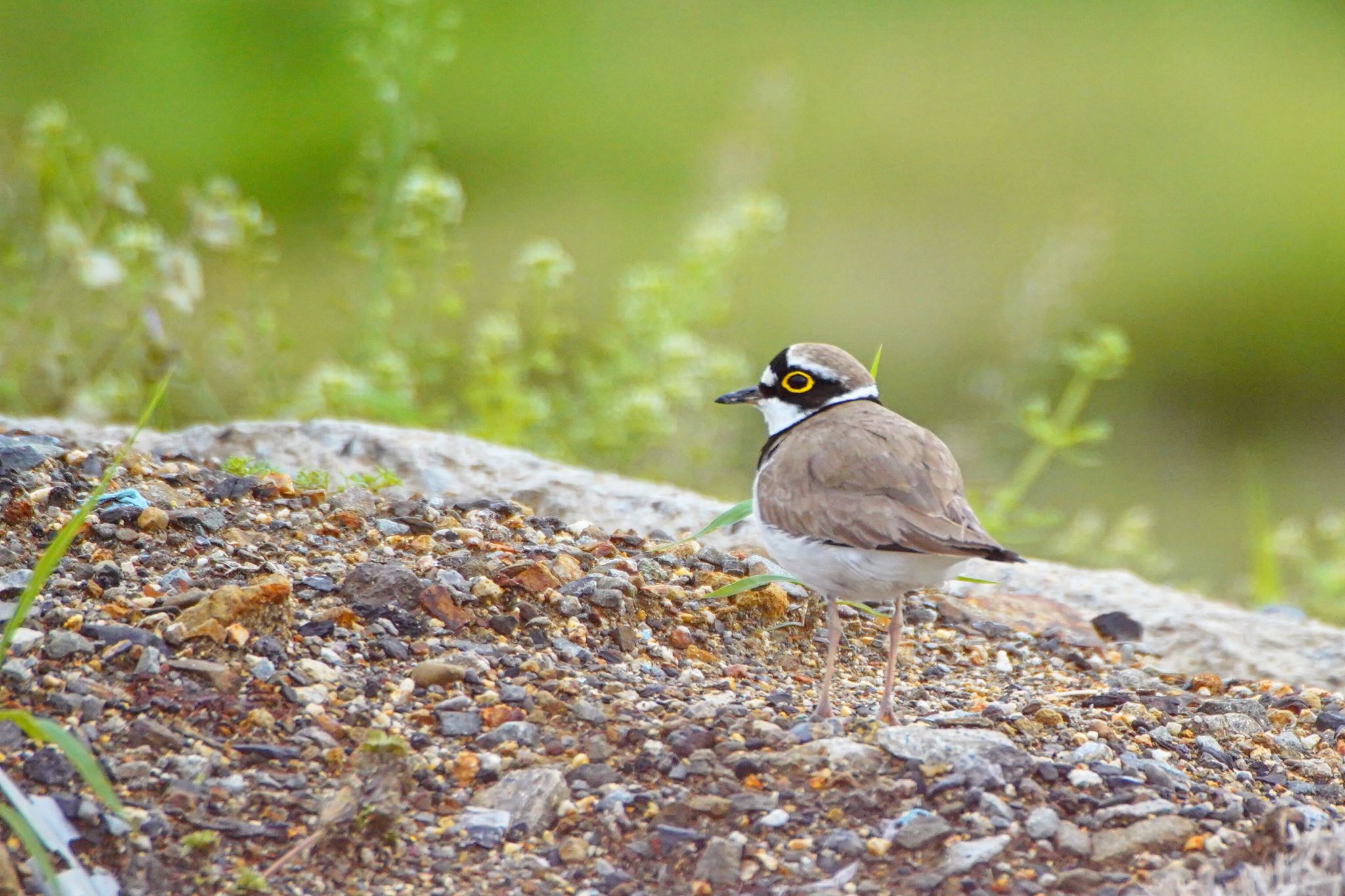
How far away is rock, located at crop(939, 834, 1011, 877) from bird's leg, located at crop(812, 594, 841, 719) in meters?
0.58

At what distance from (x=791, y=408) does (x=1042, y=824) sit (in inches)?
61.5

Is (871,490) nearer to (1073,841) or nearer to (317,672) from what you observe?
(1073,841)

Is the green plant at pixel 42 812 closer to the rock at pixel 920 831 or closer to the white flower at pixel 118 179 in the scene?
the rock at pixel 920 831

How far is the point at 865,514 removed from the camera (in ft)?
11.5

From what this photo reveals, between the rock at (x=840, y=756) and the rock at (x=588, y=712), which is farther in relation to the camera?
the rock at (x=588, y=712)

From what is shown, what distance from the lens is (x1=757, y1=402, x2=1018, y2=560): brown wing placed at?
3375mm

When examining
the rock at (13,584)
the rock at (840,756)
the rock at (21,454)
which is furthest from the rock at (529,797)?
the rock at (21,454)

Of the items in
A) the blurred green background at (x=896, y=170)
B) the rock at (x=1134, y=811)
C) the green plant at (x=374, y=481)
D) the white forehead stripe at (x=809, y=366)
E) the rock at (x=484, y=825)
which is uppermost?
the blurred green background at (x=896, y=170)

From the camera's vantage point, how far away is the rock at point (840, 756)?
313cm

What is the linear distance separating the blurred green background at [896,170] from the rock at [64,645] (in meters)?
4.63

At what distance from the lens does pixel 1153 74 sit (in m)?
15.1

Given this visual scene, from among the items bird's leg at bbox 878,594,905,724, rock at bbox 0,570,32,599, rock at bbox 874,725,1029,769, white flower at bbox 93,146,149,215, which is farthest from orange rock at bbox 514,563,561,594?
white flower at bbox 93,146,149,215

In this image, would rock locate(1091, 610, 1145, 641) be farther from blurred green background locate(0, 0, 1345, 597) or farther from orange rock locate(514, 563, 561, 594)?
blurred green background locate(0, 0, 1345, 597)

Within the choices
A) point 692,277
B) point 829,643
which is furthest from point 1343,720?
point 692,277
